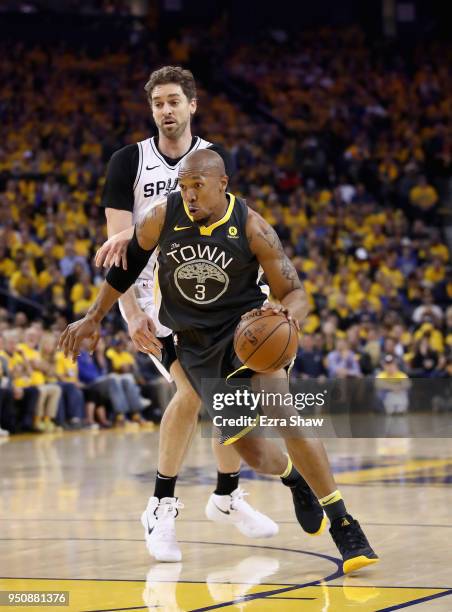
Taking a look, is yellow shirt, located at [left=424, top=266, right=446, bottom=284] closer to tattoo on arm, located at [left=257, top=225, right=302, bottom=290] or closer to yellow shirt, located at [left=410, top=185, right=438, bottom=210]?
yellow shirt, located at [left=410, top=185, right=438, bottom=210]

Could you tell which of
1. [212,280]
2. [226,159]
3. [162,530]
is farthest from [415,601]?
[226,159]

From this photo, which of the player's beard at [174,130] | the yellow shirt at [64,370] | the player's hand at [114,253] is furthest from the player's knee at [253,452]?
the yellow shirt at [64,370]

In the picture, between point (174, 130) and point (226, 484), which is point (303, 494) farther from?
point (174, 130)

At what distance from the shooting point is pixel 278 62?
97.3ft

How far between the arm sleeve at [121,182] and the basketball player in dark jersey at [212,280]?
0.59 metres

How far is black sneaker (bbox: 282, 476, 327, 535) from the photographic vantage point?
21.5ft

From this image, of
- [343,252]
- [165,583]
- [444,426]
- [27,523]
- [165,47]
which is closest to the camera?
[165,583]

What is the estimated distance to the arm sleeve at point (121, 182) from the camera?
22.7 ft

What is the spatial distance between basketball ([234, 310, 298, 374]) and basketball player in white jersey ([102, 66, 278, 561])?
0.86 m

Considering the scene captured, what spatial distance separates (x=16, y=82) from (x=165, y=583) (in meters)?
20.9

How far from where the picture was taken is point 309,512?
21.5ft

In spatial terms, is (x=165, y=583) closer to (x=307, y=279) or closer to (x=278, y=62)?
(x=307, y=279)

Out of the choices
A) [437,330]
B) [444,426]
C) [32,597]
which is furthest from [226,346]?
[437,330]

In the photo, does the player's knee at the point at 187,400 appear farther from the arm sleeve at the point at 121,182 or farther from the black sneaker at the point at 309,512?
the arm sleeve at the point at 121,182
